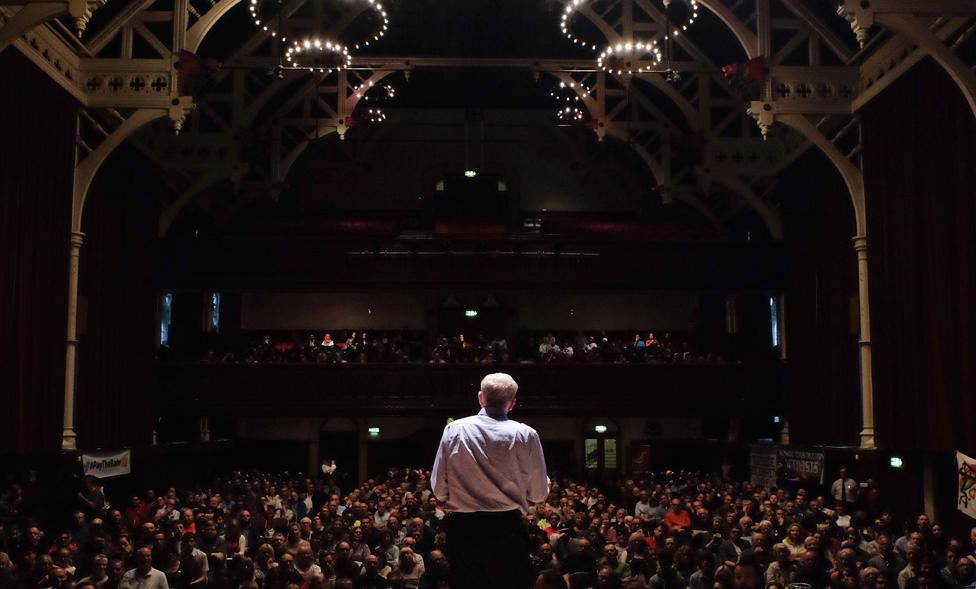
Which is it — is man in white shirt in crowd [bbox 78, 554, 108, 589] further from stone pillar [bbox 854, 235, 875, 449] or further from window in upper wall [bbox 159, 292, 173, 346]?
window in upper wall [bbox 159, 292, 173, 346]

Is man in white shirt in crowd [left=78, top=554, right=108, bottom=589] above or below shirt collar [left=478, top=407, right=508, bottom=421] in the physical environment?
below

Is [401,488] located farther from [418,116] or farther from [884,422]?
[418,116]

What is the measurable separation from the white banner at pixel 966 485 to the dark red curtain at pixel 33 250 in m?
13.8

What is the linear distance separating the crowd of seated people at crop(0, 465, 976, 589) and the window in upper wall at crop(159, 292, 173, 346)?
7.66 m

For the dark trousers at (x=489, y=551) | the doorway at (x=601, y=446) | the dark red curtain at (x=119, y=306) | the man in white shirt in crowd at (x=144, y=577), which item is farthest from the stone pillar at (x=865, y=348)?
the dark trousers at (x=489, y=551)

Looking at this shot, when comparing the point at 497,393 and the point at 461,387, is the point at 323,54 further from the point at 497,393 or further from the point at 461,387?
the point at 497,393

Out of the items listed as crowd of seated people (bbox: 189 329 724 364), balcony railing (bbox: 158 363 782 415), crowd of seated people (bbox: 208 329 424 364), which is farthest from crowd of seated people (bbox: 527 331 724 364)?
crowd of seated people (bbox: 208 329 424 364)

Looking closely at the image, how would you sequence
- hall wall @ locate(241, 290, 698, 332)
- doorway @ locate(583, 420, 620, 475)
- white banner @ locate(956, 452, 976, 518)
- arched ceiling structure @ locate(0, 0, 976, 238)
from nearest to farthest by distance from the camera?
white banner @ locate(956, 452, 976, 518) < arched ceiling structure @ locate(0, 0, 976, 238) < doorway @ locate(583, 420, 620, 475) < hall wall @ locate(241, 290, 698, 332)

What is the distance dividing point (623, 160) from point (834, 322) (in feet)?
39.8

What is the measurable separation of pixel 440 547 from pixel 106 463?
10.2 meters

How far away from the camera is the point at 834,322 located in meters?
21.9

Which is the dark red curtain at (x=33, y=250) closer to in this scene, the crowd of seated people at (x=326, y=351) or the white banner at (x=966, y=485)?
the crowd of seated people at (x=326, y=351)

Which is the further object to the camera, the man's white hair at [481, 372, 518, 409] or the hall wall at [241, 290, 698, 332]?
the hall wall at [241, 290, 698, 332]

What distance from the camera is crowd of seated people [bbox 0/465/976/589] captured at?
412 inches
